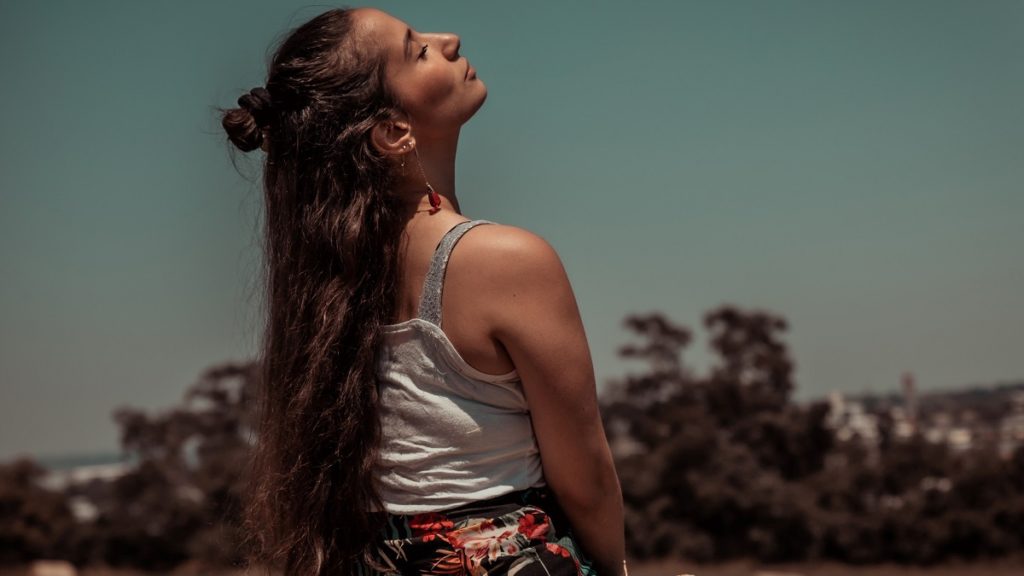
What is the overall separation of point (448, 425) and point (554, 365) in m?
0.21

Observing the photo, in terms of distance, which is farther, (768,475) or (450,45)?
(768,475)

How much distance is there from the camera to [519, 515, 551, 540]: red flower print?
1674 mm

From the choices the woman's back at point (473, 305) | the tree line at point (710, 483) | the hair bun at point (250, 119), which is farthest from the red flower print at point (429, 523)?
the tree line at point (710, 483)

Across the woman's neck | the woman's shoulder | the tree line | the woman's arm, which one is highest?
the woman's neck

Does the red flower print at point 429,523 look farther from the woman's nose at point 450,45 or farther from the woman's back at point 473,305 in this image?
the woman's nose at point 450,45

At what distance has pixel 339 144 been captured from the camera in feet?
5.98

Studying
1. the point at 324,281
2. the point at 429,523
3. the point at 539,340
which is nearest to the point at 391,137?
the point at 324,281

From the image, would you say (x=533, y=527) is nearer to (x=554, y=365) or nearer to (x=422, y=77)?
(x=554, y=365)

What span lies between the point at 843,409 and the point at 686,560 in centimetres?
266

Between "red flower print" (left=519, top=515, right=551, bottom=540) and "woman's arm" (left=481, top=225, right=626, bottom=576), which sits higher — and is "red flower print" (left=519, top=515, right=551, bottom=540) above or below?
below

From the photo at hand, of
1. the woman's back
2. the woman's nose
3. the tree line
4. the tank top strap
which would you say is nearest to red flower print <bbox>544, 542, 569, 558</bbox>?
the woman's back

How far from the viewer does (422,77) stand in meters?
1.85

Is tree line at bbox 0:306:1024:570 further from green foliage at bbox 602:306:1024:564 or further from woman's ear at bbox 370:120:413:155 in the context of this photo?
woman's ear at bbox 370:120:413:155

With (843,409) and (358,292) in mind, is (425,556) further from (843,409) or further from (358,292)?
(843,409)
